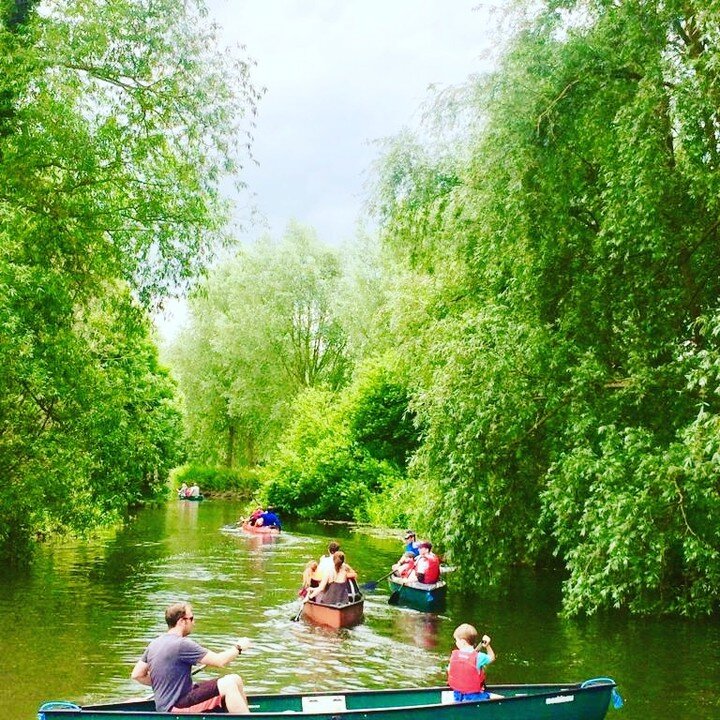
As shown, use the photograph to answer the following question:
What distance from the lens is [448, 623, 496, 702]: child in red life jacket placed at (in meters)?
9.83

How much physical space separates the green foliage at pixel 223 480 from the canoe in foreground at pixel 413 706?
152ft

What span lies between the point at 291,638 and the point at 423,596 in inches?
146

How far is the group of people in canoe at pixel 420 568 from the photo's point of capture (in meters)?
19.4

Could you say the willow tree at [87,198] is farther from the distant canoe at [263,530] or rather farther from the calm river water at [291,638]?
the distant canoe at [263,530]

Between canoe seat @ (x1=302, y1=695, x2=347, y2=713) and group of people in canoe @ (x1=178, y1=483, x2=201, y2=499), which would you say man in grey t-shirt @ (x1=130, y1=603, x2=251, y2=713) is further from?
group of people in canoe @ (x1=178, y1=483, x2=201, y2=499)

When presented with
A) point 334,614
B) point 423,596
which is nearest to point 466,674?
point 334,614

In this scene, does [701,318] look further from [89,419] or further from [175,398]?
[175,398]

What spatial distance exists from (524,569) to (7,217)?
1569 cm

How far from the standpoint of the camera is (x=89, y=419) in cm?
1939

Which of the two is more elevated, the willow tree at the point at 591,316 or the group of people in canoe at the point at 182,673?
the willow tree at the point at 591,316

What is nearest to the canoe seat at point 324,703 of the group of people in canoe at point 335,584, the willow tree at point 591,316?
the willow tree at point 591,316

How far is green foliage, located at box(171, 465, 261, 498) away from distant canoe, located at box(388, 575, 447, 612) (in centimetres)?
3724

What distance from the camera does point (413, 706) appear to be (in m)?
9.24

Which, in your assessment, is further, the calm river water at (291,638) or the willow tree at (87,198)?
the willow tree at (87,198)
